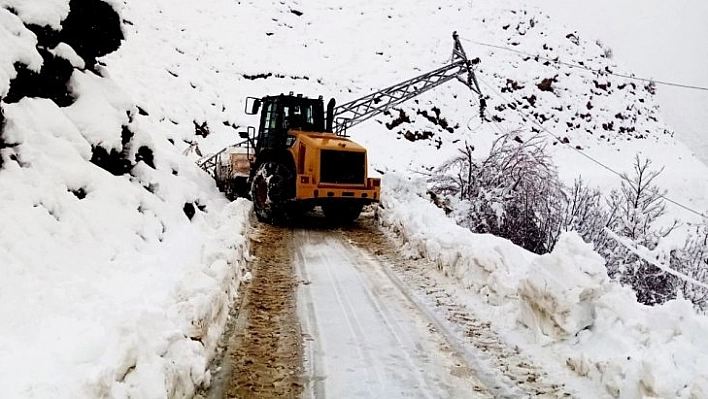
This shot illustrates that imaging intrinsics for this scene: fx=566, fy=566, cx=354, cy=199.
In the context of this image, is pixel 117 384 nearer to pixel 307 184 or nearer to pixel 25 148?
pixel 25 148

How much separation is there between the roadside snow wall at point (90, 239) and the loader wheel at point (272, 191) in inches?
118

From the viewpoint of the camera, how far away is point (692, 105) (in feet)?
150

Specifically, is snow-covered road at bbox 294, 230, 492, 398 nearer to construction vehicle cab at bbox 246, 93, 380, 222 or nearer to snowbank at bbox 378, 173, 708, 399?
snowbank at bbox 378, 173, 708, 399

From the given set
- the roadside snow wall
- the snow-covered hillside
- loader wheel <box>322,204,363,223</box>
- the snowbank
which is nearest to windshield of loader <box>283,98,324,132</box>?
loader wheel <box>322,204,363,223</box>

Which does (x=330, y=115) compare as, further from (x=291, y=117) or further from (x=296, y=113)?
(x=291, y=117)

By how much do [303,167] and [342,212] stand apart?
186 centimetres

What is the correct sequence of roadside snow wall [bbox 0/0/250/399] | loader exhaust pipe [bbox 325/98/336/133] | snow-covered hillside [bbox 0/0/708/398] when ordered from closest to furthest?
1. roadside snow wall [bbox 0/0/250/399]
2. snow-covered hillside [bbox 0/0/708/398]
3. loader exhaust pipe [bbox 325/98/336/133]

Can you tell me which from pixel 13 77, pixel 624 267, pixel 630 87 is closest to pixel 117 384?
pixel 13 77

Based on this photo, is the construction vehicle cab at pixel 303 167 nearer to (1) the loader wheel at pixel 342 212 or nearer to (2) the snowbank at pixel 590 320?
(1) the loader wheel at pixel 342 212

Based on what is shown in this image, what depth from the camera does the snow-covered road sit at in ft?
15.2

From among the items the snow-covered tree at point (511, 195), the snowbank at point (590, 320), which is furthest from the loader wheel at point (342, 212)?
the snowbank at point (590, 320)

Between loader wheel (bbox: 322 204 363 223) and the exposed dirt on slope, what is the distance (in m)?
4.63

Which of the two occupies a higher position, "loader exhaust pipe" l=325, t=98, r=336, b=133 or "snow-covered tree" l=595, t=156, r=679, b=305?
"loader exhaust pipe" l=325, t=98, r=336, b=133

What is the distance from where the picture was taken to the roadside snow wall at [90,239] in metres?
3.67
